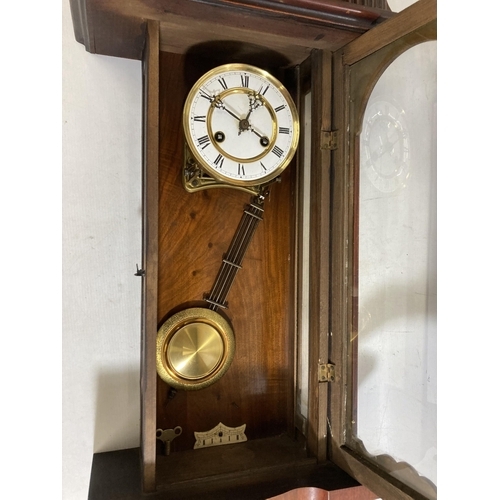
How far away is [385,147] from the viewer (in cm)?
93

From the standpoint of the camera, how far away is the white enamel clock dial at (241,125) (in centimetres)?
103

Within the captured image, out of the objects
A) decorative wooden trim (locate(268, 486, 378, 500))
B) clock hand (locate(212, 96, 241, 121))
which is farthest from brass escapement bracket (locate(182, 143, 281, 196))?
decorative wooden trim (locate(268, 486, 378, 500))

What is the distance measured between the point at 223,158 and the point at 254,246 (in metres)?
0.24

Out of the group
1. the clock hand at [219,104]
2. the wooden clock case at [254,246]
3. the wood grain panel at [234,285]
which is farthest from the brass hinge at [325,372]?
the clock hand at [219,104]

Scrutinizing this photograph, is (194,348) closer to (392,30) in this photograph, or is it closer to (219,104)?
(219,104)

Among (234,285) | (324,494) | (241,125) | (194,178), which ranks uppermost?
(241,125)

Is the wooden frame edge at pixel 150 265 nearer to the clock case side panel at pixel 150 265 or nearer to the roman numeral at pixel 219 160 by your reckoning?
the clock case side panel at pixel 150 265

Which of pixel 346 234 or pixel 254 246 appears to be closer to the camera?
pixel 346 234

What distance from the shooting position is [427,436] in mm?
828

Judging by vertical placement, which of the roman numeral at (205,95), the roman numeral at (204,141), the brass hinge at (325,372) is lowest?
the brass hinge at (325,372)

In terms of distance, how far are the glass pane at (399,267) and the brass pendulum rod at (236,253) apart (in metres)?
0.26

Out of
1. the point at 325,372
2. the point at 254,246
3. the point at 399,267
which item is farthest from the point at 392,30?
the point at 325,372
